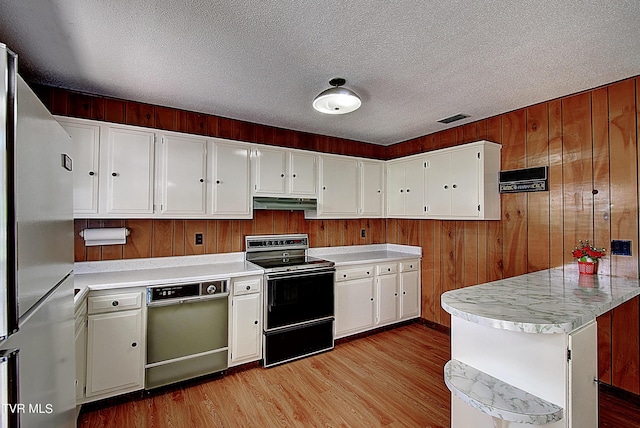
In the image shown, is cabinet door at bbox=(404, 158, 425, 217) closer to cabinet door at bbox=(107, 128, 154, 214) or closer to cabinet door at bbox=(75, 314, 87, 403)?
cabinet door at bbox=(107, 128, 154, 214)

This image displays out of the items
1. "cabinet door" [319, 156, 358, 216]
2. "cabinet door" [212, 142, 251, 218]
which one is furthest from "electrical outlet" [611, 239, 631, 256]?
"cabinet door" [212, 142, 251, 218]

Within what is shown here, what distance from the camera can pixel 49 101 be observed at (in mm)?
2564

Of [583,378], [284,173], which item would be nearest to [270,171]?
[284,173]

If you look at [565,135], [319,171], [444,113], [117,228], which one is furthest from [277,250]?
[565,135]

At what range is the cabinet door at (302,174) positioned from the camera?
3543mm

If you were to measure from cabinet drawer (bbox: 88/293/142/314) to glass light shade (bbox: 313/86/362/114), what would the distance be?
6.92 feet

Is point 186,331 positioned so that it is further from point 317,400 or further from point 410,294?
point 410,294

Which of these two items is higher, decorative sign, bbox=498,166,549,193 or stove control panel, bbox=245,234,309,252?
decorative sign, bbox=498,166,549,193

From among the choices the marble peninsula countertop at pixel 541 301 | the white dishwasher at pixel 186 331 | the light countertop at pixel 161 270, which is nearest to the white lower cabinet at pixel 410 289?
the light countertop at pixel 161 270

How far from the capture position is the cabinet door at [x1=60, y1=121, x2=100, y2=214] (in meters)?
2.47

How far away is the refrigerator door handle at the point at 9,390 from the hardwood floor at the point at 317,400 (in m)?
1.73

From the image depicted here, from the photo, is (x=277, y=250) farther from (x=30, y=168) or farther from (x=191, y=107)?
(x=30, y=168)

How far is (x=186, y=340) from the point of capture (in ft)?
8.55

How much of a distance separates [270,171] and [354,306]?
1864 millimetres
